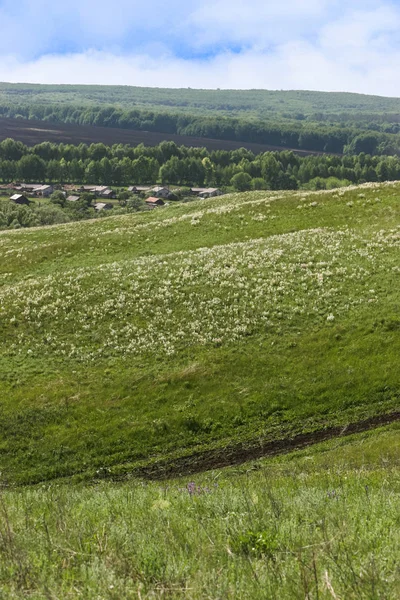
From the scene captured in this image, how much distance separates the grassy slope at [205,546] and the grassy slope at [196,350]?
1472 cm

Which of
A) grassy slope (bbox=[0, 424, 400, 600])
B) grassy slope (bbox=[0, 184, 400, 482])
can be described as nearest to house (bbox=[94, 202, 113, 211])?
grassy slope (bbox=[0, 184, 400, 482])

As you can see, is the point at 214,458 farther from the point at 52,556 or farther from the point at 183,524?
the point at 52,556

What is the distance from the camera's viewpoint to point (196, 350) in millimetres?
33031

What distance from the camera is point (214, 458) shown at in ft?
82.6

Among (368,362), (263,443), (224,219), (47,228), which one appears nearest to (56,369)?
(263,443)

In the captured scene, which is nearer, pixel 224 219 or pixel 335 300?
pixel 335 300

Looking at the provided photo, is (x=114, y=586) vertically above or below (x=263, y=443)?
above

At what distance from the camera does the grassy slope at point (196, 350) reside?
88.9 ft

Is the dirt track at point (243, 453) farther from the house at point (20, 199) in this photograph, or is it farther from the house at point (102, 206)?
the house at point (20, 199)

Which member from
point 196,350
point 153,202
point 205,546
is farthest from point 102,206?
point 205,546

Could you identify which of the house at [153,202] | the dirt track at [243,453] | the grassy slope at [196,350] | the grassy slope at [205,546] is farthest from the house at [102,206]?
the grassy slope at [205,546]

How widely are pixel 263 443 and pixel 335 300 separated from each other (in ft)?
49.4

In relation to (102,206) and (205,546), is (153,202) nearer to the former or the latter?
(102,206)

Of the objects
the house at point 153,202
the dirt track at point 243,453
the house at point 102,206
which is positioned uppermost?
the house at point 153,202
